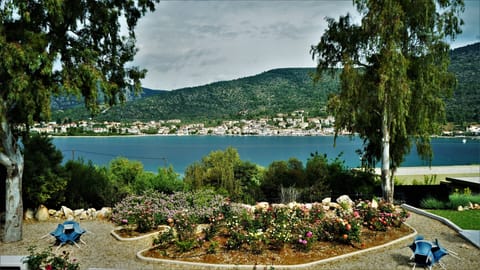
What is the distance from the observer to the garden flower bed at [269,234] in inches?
257

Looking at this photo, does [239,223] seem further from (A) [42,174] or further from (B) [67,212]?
(A) [42,174]

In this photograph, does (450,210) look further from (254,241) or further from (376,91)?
(254,241)

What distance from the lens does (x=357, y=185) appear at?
14031mm

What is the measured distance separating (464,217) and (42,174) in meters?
11.0

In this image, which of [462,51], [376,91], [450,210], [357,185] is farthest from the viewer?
[462,51]

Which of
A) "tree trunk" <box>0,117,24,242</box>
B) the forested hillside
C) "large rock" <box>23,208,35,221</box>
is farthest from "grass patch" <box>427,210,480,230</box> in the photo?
the forested hillside

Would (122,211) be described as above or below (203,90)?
below

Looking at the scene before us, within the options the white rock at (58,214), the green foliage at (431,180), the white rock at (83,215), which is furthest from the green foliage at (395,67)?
the white rock at (58,214)

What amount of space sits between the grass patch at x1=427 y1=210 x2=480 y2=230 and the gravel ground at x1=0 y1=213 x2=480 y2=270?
0.58 m

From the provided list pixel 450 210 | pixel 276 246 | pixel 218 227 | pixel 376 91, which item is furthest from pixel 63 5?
pixel 450 210

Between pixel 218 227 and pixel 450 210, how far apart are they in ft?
24.0

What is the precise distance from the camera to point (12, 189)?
7.52 metres

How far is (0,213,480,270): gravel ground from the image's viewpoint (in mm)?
6188

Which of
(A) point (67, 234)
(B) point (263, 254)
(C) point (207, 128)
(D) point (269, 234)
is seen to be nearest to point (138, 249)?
(A) point (67, 234)
